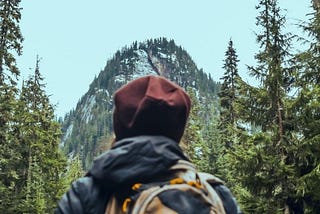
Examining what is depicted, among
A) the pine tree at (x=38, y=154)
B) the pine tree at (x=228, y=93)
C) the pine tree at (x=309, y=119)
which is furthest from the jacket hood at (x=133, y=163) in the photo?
the pine tree at (x=228, y=93)

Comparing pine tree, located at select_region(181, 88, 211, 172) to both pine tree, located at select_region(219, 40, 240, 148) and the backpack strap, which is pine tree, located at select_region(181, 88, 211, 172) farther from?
the backpack strap

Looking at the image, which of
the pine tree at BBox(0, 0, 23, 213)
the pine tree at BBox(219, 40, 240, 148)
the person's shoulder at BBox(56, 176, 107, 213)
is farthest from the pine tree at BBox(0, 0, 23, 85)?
the person's shoulder at BBox(56, 176, 107, 213)

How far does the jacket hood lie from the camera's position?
272cm

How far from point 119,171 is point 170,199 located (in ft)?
0.82

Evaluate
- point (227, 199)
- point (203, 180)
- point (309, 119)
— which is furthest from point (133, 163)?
point (309, 119)

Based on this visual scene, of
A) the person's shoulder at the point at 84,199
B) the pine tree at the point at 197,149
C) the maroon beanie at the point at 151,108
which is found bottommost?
the person's shoulder at the point at 84,199

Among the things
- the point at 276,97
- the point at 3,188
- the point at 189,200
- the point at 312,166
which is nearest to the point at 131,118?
the point at 189,200

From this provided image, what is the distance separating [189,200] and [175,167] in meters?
0.18

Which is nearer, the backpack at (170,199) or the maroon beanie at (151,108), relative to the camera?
the backpack at (170,199)

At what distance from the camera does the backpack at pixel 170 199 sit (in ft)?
8.68

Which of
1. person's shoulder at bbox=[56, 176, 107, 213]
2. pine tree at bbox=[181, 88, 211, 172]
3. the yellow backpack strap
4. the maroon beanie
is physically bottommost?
person's shoulder at bbox=[56, 176, 107, 213]

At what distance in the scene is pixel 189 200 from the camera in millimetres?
2668

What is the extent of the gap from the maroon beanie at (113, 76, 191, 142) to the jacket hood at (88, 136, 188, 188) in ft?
0.33

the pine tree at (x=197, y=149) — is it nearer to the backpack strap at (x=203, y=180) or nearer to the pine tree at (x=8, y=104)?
the pine tree at (x=8, y=104)
